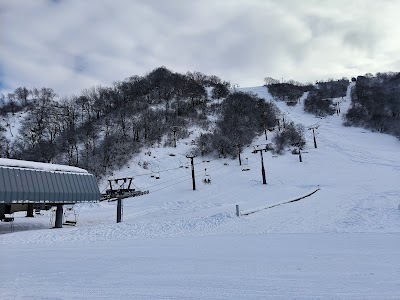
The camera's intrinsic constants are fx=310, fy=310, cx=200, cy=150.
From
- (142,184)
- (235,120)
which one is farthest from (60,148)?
(235,120)

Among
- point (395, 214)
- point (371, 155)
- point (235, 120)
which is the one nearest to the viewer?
point (395, 214)

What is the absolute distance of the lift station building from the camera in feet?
73.9

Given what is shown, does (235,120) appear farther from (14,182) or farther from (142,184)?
(14,182)

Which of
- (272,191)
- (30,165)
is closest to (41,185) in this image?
(30,165)

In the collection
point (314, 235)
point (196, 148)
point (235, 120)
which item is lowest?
point (314, 235)

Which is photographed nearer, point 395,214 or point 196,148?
point 395,214

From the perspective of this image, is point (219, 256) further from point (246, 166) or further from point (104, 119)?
point (104, 119)

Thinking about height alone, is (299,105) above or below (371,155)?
above

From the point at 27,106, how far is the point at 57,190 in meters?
92.3

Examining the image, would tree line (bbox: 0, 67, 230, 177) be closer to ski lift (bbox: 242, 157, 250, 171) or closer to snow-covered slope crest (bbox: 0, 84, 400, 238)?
snow-covered slope crest (bbox: 0, 84, 400, 238)

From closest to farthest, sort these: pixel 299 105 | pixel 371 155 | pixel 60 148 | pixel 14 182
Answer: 1. pixel 14 182
2. pixel 371 155
3. pixel 60 148
4. pixel 299 105

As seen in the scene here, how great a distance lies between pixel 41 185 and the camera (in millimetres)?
24406

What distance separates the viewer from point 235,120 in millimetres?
84062

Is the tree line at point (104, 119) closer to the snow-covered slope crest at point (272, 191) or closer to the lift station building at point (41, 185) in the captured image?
the snow-covered slope crest at point (272, 191)
